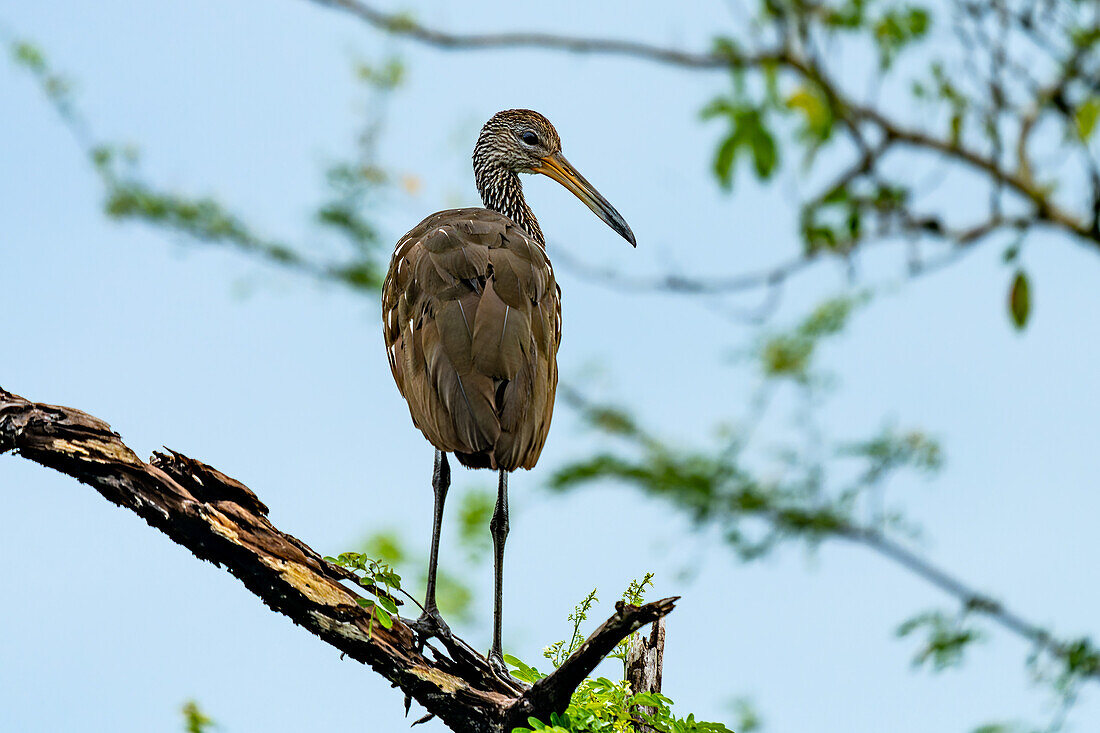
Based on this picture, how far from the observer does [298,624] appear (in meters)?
3.24

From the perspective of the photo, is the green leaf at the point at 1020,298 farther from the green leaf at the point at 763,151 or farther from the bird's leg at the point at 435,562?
the bird's leg at the point at 435,562

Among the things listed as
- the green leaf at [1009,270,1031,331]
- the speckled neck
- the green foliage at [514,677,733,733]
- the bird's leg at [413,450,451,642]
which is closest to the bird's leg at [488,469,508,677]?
the bird's leg at [413,450,451,642]

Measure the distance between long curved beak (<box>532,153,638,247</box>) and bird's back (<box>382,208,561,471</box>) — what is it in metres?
0.91

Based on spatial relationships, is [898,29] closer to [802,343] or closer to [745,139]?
[745,139]

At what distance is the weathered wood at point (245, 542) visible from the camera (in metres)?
3.19

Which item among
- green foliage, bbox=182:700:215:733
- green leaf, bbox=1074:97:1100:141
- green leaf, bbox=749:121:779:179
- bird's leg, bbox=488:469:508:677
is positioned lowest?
green foliage, bbox=182:700:215:733

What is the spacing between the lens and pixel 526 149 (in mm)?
5574

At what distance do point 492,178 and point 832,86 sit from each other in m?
3.26

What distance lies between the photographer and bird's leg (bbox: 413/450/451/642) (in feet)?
11.3

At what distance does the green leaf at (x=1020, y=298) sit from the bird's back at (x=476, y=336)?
144cm

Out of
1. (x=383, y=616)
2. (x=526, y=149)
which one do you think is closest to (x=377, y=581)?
(x=383, y=616)

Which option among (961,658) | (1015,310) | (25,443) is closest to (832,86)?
(1015,310)

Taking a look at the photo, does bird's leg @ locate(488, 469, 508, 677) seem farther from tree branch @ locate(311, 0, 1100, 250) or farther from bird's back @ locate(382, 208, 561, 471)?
tree branch @ locate(311, 0, 1100, 250)

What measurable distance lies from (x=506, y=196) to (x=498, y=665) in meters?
2.65
